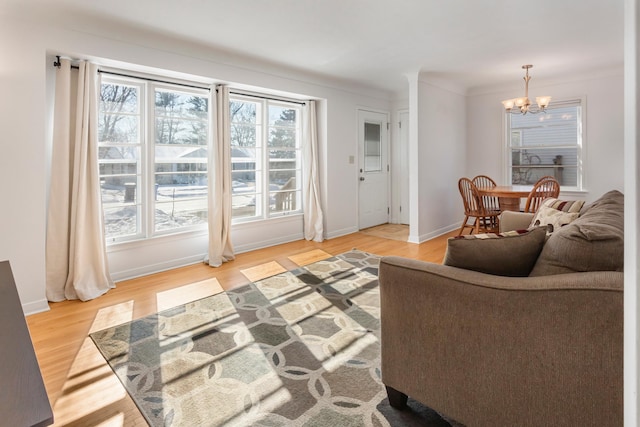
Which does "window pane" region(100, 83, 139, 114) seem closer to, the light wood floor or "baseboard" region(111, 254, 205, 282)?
"baseboard" region(111, 254, 205, 282)

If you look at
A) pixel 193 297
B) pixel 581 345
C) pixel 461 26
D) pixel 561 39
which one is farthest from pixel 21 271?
pixel 561 39

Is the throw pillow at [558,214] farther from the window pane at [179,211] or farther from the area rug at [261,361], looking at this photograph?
the window pane at [179,211]

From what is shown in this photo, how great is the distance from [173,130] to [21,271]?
1.99 m

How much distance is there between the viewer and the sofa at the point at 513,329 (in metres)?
1.18

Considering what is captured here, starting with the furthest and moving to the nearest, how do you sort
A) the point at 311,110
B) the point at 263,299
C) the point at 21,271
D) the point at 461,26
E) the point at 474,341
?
the point at 311,110, the point at 461,26, the point at 263,299, the point at 21,271, the point at 474,341

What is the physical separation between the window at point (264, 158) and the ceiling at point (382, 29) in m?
0.71

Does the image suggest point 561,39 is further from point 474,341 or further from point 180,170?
point 180,170

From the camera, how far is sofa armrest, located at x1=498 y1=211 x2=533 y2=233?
3.42m

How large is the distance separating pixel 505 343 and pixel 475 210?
4148 mm

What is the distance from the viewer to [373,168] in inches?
260

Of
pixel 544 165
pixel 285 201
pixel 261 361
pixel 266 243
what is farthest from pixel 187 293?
pixel 544 165

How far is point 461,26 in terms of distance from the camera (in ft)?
11.3

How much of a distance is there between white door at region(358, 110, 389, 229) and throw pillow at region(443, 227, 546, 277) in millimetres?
4702

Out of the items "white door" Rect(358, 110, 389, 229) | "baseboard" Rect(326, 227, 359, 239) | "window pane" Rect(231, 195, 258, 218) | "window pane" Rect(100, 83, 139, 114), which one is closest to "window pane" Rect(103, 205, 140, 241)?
"window pane" Rect(100, 83, 139, 114)
